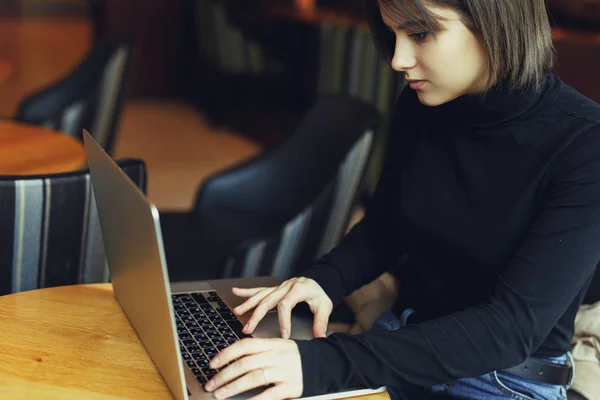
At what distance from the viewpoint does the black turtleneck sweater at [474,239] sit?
4.00 ft

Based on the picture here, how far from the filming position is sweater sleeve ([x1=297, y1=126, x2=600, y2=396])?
1213 mm

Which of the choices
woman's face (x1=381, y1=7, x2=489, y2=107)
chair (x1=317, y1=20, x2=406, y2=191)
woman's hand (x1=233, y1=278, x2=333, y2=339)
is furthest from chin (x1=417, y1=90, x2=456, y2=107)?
chair (x1=317, y1=20, x2=406, y2=191)

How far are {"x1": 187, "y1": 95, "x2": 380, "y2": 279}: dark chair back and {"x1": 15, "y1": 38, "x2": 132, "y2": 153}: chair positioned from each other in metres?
0.90

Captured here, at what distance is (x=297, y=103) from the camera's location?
589 cm

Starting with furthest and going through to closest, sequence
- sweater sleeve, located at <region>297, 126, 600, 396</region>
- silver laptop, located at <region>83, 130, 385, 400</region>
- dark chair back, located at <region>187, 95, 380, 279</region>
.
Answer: dark chair back, located at <region>187, 95, 380, 279</region> < sweater sleeve, located at <region>297, 126, 600, 396</region> < silver laptop, located at <region>83, 130, 385, 400</region>

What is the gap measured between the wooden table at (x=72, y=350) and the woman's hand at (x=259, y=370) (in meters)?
0.08

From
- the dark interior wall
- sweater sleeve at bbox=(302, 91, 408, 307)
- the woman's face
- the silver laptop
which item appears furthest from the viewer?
the dark interior wall

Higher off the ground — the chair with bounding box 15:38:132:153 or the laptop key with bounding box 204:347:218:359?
the laptop key with bounding box 204:347:218:359

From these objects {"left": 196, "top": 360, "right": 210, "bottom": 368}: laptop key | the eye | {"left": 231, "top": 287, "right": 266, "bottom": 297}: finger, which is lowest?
{"left": 196, "top": 360, "right": 210, "bottom": 368}: laptop key

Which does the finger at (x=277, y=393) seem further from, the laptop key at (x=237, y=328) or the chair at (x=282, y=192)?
the chair at (x=282, y=192)

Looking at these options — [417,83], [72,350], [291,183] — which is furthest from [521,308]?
[291,183]

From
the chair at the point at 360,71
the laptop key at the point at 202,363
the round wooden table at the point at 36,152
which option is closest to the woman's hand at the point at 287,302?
the laptop key at the point at 202,363

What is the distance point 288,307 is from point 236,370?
25cm

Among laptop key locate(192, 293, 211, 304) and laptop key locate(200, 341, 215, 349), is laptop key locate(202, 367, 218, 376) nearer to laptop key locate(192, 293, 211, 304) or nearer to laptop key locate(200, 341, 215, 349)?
laptop key locate(200, 341, 215, 349)
